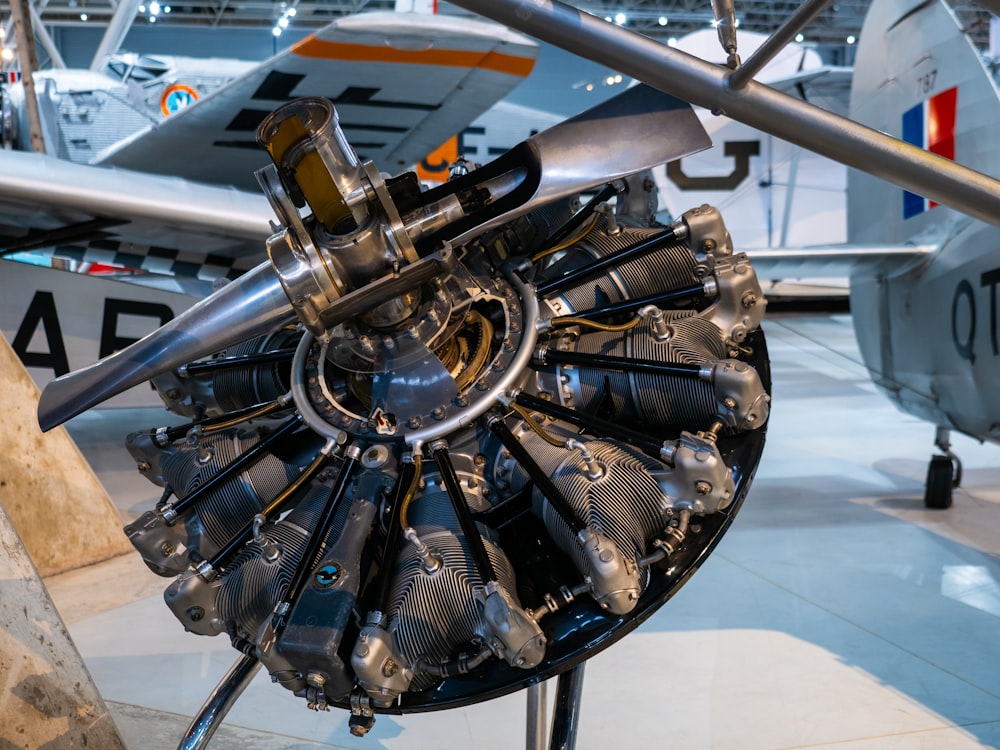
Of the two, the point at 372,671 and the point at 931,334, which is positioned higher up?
the point at 372,671

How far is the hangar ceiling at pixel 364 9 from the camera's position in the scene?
25.6 metres

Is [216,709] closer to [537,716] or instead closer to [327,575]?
[537,716]

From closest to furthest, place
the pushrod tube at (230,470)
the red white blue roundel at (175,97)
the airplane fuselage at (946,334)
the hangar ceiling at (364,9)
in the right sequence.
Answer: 1. the pushrod tube at (230,470)
2. the airplane fuselage at (946,334)
3. the red white blue roundel at (175,97)
4. the hangar ceiling at (364,9)

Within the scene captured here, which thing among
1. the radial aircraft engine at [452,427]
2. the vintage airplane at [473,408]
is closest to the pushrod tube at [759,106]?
the vintage airplane at [473,408]

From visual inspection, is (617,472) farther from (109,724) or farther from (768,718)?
(768,718)

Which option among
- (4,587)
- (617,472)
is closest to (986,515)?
(617,472)

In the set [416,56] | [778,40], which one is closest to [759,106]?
[778,40]

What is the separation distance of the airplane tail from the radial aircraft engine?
4199 millimetres

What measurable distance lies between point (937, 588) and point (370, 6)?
85.9 ft

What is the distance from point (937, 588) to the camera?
4.84 metres

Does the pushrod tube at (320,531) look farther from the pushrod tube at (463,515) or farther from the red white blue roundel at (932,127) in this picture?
the red white blue roundel at (932,127)

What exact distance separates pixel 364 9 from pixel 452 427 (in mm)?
28520

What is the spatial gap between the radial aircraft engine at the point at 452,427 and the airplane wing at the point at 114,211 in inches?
151

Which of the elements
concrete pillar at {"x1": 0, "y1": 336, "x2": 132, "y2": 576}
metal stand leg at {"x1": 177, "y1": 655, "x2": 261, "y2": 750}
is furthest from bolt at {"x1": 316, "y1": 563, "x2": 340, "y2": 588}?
concrete pillar at {"x1": 0, "y1": 336, "x2": 132, "y2": 576}
